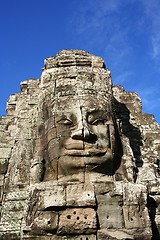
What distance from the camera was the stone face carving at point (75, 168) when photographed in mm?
4980

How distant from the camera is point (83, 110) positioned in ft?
19.6

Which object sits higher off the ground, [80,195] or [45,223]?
[80,195]

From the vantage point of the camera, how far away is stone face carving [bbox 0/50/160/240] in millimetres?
4980

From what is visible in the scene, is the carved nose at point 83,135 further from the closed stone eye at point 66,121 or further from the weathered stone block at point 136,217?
the weathered stone block at point 136,217

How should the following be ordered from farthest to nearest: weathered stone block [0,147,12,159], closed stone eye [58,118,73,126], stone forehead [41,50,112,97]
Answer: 1. weathered stone block [0,147,12,159]
2. stone forehead [41,50,112,97]
3. closed stone eye [58,118,73,126]

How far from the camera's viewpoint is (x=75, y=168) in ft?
17.9

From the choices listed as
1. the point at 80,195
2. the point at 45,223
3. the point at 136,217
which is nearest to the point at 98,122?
the point at 80,195

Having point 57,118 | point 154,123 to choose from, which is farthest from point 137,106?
point 57,118

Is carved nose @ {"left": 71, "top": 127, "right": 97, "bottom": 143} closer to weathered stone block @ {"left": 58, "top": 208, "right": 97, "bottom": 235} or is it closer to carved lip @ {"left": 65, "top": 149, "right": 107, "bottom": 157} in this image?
carved lip @ {"left": 65, "top": 149, "right": 107, "bottom": 157}

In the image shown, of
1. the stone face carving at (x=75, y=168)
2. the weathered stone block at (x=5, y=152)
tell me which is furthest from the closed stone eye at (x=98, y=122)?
the weathered stone block at (x=5, y=152)

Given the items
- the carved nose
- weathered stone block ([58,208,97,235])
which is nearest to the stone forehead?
the carved nose

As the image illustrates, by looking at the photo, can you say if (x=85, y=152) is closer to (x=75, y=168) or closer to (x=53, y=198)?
(x=75, y=168)

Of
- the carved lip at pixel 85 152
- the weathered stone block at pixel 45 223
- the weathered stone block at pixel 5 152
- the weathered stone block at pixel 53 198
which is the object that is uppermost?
the weathered stone block at pixel 5 152

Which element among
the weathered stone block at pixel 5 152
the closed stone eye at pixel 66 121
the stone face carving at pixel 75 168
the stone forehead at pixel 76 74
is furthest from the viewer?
the weathered stone block at pixel 5 152
